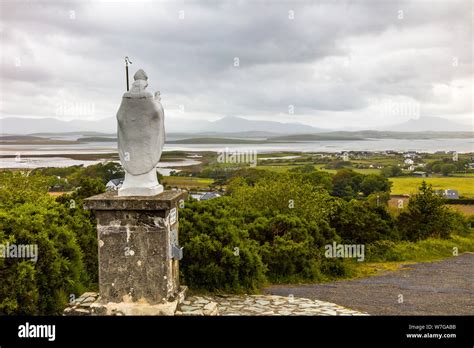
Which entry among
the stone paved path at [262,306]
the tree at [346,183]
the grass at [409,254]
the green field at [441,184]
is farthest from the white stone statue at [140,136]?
the green field at [441,184]

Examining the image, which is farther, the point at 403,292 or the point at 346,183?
the point at 346,183

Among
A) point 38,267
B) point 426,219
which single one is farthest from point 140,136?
point 426,219

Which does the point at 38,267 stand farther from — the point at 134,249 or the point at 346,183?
the point at 346,183

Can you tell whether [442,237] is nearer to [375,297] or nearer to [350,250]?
[350,250]

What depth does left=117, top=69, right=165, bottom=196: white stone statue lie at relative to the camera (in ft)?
15.6

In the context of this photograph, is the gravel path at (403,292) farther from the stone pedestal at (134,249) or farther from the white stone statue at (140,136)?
the white stone statue at (140,136)

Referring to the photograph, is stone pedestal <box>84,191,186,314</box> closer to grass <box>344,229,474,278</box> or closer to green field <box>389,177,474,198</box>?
grass <box>344,229,474,278</box>

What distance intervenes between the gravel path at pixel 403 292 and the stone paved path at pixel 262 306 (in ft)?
Answer: 2.90

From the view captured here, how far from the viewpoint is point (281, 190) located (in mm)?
13281

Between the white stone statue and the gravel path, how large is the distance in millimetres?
4257

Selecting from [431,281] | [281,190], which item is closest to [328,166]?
[281,190]

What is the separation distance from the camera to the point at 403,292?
868 cm

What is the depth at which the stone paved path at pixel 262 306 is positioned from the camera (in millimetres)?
5526

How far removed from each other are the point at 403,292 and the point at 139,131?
6.66 meters
